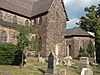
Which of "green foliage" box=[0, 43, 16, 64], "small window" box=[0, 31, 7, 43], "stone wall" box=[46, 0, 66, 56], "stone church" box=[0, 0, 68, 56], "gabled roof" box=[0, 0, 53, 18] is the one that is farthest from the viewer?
"gabled roof" box=[0, 0, 53, 18]

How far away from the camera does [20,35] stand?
28.2m

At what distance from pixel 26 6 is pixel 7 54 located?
21501 mm

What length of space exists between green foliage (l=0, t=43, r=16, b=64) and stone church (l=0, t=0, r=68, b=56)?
9982mm

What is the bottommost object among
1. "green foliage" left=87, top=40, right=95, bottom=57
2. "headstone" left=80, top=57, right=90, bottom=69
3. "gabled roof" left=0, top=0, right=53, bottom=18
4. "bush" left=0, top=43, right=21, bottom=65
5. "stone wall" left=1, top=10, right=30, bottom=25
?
"headstone" left=80, top=57, right=90, bottom=69

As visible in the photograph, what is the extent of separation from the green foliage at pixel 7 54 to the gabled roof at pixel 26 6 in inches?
514

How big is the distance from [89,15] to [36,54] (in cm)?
2810

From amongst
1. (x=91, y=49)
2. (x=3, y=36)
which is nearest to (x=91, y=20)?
(x=91, y=49)

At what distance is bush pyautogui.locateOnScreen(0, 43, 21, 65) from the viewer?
2819 centimetres

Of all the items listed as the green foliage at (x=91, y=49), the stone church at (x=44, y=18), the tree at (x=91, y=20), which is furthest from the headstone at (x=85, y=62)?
the tree at (x=91, y=20)

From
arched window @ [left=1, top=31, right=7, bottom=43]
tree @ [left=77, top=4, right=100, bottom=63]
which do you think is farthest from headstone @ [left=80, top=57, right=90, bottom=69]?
tree @ [left=77, top=4, right=100, bottom=63]

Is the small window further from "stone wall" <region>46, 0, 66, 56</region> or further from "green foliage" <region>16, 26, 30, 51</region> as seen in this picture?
"stone wall" <region>46, 0, 66, 56</region>

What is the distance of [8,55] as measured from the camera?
2861cm

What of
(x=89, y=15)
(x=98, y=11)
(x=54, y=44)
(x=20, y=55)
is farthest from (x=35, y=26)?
(x=98, y=11)

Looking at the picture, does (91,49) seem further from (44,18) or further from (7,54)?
(7,54)
